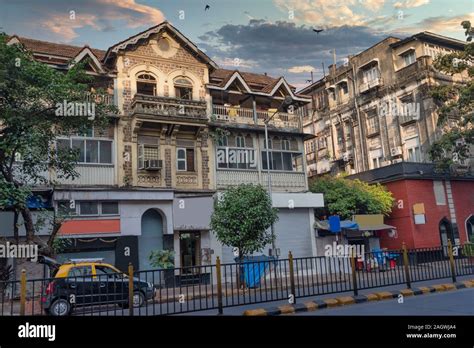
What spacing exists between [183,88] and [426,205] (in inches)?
645

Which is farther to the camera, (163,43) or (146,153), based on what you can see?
(163,43)

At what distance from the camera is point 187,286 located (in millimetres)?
10703

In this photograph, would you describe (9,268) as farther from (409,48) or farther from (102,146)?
(409,48)

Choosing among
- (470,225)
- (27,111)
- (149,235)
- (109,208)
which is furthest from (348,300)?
(470,225)

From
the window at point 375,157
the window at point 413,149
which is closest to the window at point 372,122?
the window at point 375,157

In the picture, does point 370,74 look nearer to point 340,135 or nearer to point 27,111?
point 340,135

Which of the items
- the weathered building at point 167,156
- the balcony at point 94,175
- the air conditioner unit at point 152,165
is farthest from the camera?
the air conditioner unit at point 152,165

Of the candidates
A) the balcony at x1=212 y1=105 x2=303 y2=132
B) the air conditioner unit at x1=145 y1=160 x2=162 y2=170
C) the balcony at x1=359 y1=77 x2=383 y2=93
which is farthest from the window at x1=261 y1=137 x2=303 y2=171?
the balcony at x1=359 y1=77 x2=383 y2=93

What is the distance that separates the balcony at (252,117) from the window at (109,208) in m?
7.14

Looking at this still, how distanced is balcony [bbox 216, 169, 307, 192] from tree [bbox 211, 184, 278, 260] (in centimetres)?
552

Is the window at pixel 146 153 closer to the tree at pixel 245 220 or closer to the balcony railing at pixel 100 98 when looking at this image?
the balcony railing at pixel 100 98

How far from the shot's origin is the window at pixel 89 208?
61.1ft

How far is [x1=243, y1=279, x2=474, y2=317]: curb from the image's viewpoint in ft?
33.6

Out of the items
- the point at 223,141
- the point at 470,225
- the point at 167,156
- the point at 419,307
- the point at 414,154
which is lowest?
the point at 419,307
